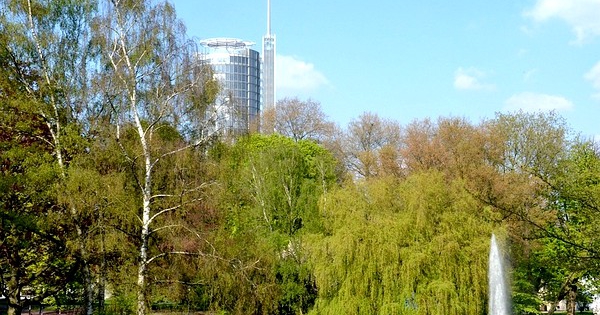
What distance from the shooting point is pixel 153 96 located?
Result: 21500 millimetres

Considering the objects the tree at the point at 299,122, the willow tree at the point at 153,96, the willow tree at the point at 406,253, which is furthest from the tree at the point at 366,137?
the willow tree at the point at 153,96

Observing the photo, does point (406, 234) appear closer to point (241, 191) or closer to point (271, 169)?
point (241, 191)

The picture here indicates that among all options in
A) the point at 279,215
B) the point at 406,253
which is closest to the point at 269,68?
the point at 279,215

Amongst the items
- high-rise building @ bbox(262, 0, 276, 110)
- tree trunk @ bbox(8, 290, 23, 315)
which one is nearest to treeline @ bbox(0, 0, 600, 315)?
tree trunk @ bbox(8, 290, 23, 315)

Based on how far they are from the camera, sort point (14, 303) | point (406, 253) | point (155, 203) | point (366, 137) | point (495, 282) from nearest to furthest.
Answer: point (155, 203) → point (14, 303) → point (406, 253) → point (495, 282) → point (366, 137)

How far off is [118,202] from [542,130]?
1037 inches

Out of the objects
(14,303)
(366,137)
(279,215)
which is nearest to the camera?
(14,303)

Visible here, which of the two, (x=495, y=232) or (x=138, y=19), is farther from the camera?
(x=495, y=232)

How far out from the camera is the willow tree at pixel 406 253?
24344mm

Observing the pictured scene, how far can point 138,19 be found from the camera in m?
22.2

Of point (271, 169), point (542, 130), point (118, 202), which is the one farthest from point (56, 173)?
point (542, 130)

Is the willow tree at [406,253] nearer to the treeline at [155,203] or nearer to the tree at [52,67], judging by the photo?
the treeline at [155,203]

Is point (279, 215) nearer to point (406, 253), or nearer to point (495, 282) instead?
point (406, 253)

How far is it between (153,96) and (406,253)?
10.2 m
